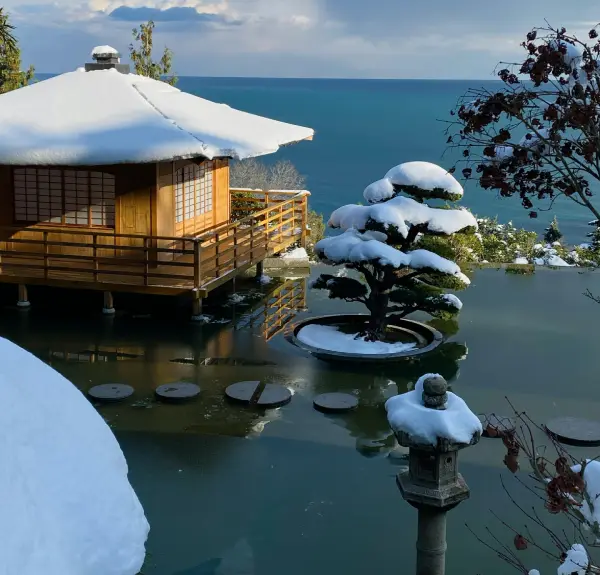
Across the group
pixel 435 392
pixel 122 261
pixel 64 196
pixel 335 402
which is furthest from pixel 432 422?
pixel 64 196

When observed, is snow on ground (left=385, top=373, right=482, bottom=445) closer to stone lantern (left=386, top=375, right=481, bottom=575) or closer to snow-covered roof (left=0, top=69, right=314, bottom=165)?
stone lantern (left=386, top=375, right=481, bottom=575)

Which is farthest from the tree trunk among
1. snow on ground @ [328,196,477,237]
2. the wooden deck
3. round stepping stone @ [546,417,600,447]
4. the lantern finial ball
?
the lantern finial ball

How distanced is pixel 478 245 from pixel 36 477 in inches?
731

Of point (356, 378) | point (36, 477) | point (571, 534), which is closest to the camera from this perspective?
point (36, 477)

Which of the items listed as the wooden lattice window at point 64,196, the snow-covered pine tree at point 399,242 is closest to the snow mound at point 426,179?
the snow-covered pine tree at point 399,242

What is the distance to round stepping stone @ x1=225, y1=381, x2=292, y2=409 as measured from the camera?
11492 mm

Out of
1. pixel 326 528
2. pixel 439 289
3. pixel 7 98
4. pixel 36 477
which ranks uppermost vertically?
pixel 7 98

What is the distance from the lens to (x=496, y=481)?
370 inches

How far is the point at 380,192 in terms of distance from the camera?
13.9 meters

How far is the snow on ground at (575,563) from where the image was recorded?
418 cm

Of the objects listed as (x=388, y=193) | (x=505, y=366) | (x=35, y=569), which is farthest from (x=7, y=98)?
(x=35, y=569)

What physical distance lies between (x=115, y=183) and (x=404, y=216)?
19.5 feet

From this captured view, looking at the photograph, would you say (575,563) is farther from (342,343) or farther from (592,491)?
(342,343)

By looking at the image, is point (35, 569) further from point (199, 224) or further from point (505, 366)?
point (199, 224)
